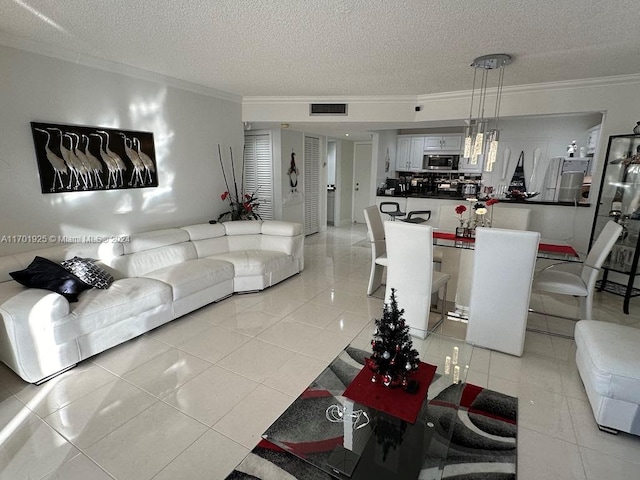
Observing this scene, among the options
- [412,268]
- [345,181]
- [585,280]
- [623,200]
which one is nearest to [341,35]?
[412,268]

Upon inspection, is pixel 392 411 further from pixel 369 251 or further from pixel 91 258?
pixel 369 251

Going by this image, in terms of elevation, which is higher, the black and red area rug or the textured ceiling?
the textured ceiling

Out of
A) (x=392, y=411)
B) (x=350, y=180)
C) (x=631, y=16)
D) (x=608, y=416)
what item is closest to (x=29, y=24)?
(x=392, y=411)

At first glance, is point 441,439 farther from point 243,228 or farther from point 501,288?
point 243,228

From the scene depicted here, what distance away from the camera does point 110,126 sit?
343 centimetres

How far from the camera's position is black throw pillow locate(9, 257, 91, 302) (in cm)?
250

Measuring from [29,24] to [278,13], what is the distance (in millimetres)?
1912

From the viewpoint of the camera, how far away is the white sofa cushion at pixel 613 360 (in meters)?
1.84

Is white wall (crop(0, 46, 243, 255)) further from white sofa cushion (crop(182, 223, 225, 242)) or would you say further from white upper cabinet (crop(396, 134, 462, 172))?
white upper cabinet (crop(396, 134, 462, 172))

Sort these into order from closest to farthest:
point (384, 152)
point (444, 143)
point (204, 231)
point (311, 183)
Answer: point (204, 231)
point (311, 183)
point (384, 152)
point (444, 143)

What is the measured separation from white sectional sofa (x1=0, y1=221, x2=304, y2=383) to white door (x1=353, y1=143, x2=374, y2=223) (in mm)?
4342

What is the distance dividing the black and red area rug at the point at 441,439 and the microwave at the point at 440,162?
238 inches

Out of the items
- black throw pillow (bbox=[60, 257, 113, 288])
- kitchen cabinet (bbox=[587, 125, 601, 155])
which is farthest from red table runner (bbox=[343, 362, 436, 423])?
kitchen cabinet (bbox=[587, 125, 601, 155])

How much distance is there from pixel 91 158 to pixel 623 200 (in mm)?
5922
